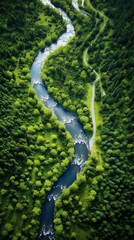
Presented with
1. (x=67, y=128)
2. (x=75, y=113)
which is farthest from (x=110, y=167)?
(x=75, y=113)

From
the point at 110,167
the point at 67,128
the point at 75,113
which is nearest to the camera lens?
the point at 110,167

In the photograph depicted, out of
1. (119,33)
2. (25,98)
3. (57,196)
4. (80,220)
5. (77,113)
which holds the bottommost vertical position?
(80,220)

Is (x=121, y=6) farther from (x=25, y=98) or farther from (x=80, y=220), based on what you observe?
(x=80, y=220)

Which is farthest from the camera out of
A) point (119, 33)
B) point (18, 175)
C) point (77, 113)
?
point (119, 33)

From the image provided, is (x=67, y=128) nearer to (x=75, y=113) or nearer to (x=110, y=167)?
(x=75, y=113)

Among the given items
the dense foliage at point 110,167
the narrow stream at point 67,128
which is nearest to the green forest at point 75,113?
the dense foliage at point 110,167

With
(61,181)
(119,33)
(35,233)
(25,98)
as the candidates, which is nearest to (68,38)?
(119,33)

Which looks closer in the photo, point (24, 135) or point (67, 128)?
point (24, 135)

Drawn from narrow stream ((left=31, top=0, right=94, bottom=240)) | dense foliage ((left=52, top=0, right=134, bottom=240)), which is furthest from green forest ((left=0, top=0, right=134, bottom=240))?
narrow stream ((left=31, top=0, right=94, bottom=240))
